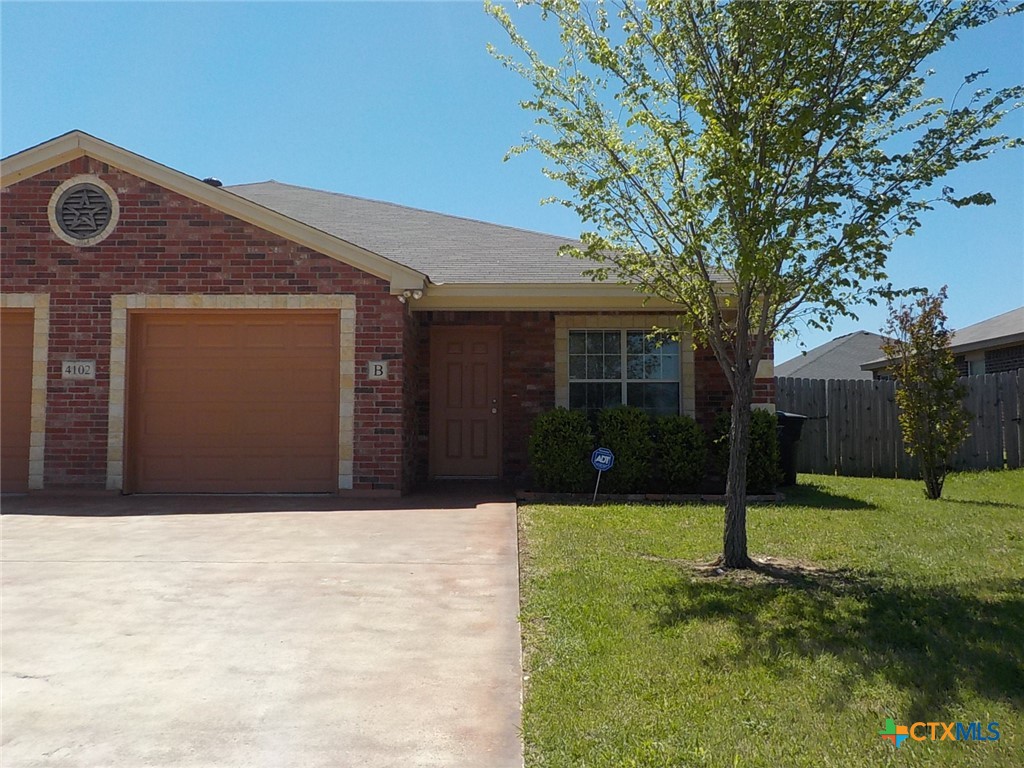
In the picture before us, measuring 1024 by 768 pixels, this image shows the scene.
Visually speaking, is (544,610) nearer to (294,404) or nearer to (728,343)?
(728,343)

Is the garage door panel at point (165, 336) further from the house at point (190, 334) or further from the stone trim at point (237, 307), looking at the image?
the stone trim at point (237, 307)

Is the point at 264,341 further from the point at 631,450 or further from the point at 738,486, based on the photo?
the point at 738,486

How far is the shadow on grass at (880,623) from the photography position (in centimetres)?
382

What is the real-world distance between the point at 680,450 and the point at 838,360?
71.7 feet

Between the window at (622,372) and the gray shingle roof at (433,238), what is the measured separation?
1.18 meters

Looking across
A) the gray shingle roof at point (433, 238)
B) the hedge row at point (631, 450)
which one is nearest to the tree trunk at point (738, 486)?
the hedge row at point (631, 450)

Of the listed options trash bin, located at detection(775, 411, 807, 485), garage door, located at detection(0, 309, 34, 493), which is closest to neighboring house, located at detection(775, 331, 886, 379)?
trash bin, located at detection(775, 411, 807, 485)

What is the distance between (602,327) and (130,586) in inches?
292

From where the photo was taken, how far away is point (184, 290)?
1009 centimetres

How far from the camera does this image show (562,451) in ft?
32.9

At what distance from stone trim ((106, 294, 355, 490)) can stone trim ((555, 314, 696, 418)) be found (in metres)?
3.04

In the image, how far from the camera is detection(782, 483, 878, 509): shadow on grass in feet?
31.8

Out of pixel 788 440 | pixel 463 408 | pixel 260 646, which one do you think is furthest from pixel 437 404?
pixel 260 646

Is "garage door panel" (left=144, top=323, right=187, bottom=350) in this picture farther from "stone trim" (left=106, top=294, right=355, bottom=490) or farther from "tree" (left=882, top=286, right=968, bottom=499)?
"tree" (left=882, top=286, right=968, bottom=499)
